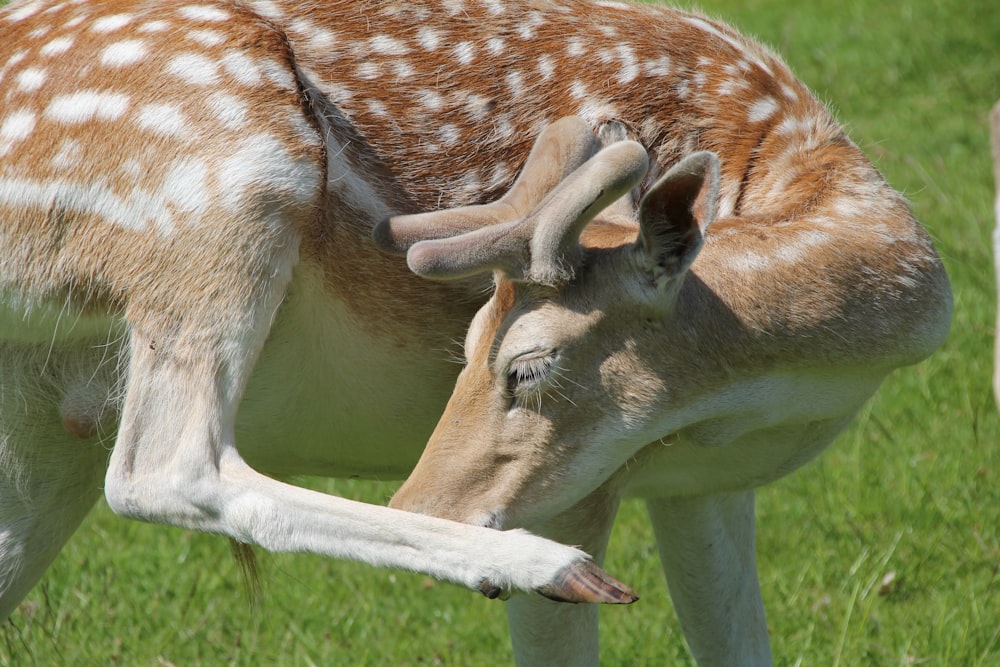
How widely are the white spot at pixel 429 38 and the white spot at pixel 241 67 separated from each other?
18.4 inches

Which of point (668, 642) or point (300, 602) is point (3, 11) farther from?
point (668, 642)

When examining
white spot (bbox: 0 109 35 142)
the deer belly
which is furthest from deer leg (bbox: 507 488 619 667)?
white spot (bbox: 0 109 35 142)

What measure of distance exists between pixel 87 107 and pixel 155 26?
28 centimetres

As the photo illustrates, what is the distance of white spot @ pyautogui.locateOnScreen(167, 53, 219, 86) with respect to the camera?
A: 3.44m

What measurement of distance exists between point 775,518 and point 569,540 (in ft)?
6.59

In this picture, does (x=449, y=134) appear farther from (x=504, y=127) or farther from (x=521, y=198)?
(x=521, y=198)

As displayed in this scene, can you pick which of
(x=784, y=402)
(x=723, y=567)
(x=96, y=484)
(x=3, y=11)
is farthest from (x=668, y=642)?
(x=3, y=11)

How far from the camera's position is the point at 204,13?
360cm

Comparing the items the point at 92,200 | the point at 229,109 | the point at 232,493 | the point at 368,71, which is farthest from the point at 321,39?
the point at 232,493

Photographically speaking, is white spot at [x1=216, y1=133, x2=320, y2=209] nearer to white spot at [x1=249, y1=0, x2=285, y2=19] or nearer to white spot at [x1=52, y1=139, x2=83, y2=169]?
white spot at [x1=52, y1=139, x2=83, y2=169]

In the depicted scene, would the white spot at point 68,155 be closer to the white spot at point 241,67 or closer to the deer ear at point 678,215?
the white spot at point 241,67

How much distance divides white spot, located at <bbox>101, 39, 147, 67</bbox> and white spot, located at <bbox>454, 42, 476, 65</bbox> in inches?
30.8

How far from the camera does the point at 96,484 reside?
13.1 ft

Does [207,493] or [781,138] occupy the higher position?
[781,138]
